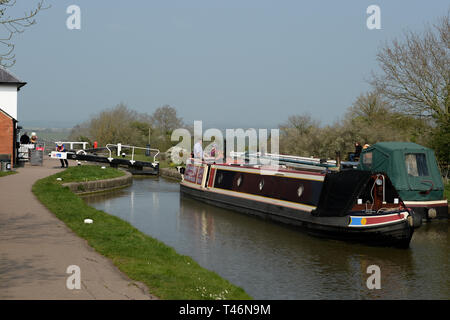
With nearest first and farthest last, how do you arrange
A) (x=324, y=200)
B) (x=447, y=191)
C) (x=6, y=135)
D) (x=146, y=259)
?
(x=146, y=259) → (x=324, y=200) → (x=447, y=191) → (x=6, y=135)

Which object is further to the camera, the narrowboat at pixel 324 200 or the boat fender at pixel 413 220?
the narrowboat at pixel 324 200

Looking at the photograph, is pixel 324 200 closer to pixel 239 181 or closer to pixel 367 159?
pixel 367 159

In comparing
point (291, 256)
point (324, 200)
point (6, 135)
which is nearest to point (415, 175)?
point (324, 200)

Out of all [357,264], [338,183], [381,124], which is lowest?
[357,264]

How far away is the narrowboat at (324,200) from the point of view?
11.8m

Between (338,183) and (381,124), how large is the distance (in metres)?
16.4

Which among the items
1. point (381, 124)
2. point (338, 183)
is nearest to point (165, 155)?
point (381, 124)

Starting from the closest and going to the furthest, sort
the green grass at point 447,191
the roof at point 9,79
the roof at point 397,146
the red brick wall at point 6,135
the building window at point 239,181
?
the roof at point 397,146
the green grass at point 447,191
the building window at point 239,181
the red brick wall at point 6,135
the roof at point 9,79

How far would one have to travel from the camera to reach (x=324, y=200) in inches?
523

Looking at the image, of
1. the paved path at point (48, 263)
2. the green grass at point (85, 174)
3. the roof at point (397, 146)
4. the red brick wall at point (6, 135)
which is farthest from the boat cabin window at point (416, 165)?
the red brick wall at point (6, 135)

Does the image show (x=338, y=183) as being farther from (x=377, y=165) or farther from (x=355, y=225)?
(x=377, y=165)

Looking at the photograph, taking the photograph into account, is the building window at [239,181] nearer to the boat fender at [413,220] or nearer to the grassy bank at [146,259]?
the grassy bank at [146,259]

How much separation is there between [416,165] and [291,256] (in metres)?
6.32

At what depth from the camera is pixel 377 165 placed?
53.9 feet
